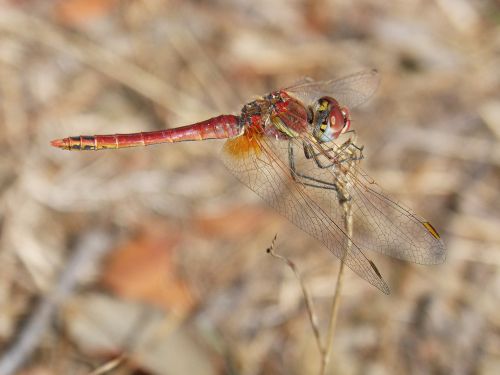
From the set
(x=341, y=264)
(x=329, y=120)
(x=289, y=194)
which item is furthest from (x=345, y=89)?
(x=341, y=264)

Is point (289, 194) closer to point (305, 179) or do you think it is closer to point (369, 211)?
point (305, 179)

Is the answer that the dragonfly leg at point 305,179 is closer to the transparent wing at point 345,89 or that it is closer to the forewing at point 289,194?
the forewing at point 289,194

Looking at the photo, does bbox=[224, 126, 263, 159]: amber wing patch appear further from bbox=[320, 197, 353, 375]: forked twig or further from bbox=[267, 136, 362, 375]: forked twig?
bbox=[320, 197, 353, 375]: forked twig

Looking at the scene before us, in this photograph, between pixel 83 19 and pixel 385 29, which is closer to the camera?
pixel 83 19

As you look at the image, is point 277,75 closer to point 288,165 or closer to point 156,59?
point 156,59

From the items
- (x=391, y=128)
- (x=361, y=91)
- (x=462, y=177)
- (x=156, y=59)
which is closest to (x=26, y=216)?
(x=156, y=59)

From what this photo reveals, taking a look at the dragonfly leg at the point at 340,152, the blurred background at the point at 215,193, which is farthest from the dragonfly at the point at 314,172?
the blurred background at the point at 215,193
